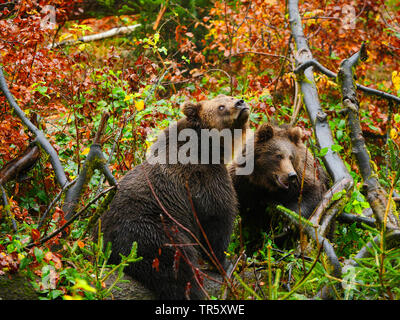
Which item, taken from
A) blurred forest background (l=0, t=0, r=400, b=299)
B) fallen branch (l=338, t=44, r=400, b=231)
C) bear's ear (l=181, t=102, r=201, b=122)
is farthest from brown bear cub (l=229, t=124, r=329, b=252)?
fallen branch (l=338, t=44, r=400, b=231)

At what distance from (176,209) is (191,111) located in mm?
1189

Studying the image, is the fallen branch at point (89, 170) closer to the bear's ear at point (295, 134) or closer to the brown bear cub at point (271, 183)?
the brown bear cub at point (271, 183)

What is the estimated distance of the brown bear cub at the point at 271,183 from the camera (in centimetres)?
531

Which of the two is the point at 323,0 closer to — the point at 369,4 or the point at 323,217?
the point at 369,4

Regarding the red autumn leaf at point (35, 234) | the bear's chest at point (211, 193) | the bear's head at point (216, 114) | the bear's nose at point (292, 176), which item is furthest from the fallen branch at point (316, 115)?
the red autumn leaf at point (35, 234)

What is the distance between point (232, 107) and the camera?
4.96 metres

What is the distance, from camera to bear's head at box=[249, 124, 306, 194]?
5.20 metres

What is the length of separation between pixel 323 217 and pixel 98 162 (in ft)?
6.41

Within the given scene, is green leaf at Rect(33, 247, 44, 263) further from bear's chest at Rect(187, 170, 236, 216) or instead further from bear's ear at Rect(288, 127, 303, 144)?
bear's ear at Rect(288, 127, 303, 144)

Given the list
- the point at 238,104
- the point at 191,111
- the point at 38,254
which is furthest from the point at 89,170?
the point at 238,104

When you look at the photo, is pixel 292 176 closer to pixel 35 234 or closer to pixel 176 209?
pixel 176 209

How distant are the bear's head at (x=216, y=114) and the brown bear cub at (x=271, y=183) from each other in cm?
64

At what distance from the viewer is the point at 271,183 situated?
17.5ft
